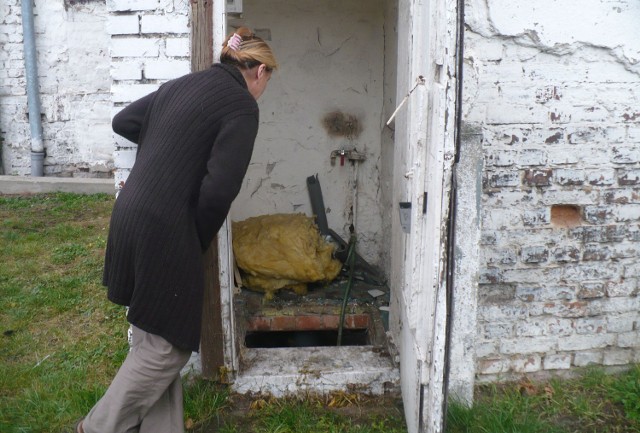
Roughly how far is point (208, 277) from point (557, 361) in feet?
6.74

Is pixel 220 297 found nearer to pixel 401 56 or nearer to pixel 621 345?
pixel 401 56

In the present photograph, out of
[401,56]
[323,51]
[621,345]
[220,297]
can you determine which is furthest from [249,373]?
[323,51]

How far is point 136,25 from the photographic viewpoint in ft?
10.3

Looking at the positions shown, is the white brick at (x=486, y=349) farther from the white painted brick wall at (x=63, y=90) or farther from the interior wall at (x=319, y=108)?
the white painted brick wall at (x=63, y=90)

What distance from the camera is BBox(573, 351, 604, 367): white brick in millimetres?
3797

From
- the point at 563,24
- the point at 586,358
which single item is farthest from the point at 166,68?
the point at 586,358

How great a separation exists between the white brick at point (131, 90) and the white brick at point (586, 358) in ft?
9.12

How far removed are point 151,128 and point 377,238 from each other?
9.55 feet

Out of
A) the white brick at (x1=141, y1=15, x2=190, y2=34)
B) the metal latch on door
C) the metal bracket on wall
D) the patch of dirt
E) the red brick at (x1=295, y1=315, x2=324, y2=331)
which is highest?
the white brick at (x1=141, y1=15, x2=190, y2=34)

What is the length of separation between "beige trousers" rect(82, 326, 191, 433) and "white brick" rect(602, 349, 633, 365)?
2476 mm

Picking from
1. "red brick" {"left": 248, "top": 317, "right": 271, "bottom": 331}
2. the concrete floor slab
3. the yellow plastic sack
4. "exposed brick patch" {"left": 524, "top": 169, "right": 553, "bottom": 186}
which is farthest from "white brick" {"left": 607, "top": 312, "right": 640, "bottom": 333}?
the concrete floor slab

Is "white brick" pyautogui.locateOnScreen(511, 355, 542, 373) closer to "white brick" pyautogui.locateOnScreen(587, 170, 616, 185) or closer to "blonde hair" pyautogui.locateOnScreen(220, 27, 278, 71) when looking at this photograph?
"white brick" pyautogui.locateOnScreen(587, 170, 616, 185)

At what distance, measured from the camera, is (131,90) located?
10.5ft

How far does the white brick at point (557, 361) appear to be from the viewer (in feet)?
12.4
